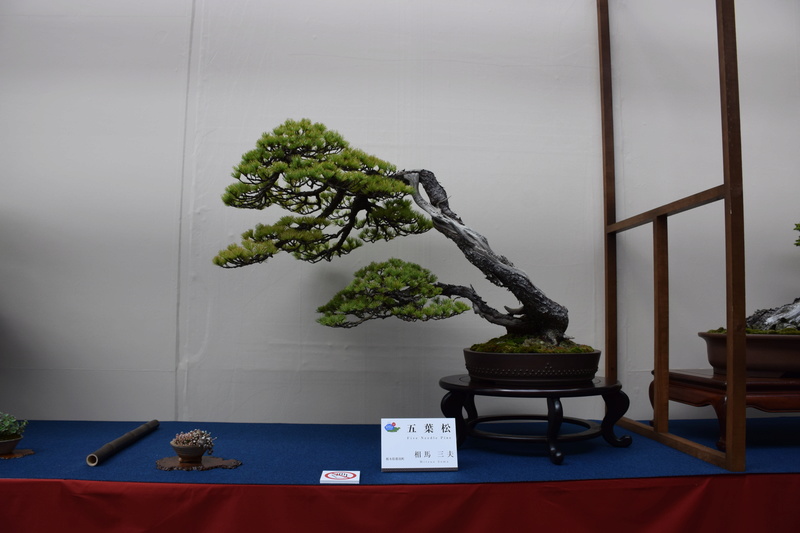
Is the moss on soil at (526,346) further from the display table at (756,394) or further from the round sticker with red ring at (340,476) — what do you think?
the round sticker with red ring at (340,476)

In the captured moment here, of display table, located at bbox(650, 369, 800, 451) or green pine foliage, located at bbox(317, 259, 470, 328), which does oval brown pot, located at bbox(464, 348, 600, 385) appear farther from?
display table, located at bbox(650, 369, 800, 451)

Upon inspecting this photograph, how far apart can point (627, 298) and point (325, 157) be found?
1508 mm

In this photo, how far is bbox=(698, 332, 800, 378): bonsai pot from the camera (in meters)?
1.89

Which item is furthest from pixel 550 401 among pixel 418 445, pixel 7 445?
pixel 7 445

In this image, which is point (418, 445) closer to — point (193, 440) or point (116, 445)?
point (193, 440)

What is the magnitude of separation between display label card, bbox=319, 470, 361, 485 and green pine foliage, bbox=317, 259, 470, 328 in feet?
1.57

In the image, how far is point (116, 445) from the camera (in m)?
1.75

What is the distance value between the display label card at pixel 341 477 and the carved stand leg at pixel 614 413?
874 millimetres

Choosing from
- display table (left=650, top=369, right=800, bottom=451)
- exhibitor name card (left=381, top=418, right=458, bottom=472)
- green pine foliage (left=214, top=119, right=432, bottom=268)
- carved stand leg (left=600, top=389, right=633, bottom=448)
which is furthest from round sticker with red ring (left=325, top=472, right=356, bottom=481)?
display table (left=650, top=369, right=800, bottom=451)

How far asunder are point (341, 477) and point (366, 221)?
0.95m

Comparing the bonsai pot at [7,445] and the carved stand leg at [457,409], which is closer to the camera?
the bonsai pot at [7,445]

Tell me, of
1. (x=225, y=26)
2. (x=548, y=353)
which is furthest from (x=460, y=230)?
(x=225, y=26)

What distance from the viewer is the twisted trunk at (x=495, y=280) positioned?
6.19 feet

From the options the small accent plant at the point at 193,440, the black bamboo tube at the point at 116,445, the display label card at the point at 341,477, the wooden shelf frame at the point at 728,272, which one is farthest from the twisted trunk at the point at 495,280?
the black bamboo tube at the point at 116,445
